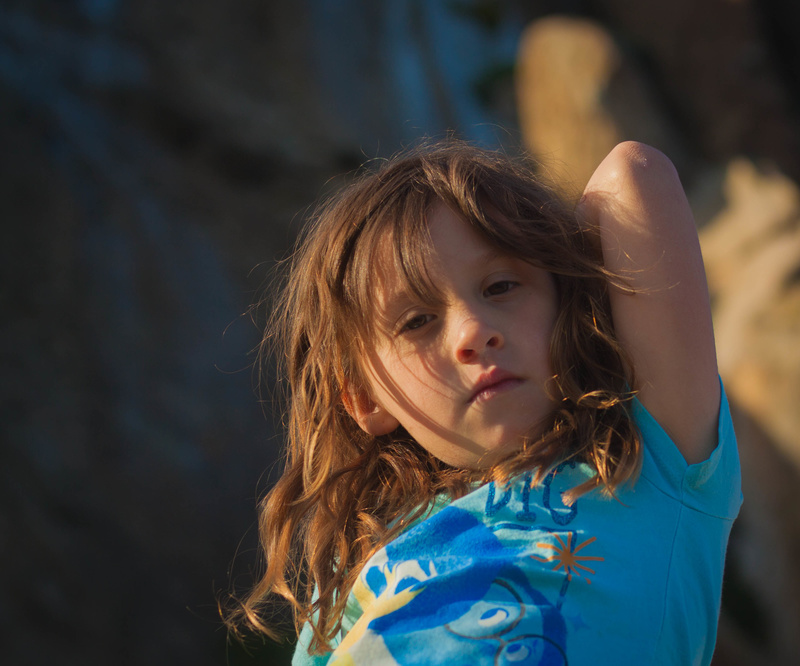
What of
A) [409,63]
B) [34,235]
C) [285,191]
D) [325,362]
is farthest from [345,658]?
[409,63]

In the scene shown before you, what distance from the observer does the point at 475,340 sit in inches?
45.3

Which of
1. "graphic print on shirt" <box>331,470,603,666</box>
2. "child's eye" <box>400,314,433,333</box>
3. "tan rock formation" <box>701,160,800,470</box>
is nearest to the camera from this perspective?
"graphic print on shirt" <box>331,470,603,666</box>

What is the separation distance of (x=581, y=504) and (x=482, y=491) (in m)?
0.16

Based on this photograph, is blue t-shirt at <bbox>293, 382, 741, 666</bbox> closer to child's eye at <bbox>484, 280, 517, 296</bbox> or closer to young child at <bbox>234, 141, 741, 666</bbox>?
young child at <bbox>234, 141, 741, 666</bbox>

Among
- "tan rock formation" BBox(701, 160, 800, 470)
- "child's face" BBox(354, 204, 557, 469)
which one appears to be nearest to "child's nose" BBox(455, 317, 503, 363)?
"child's face" BBox(354, 204, 557, 469)

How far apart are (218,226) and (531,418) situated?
188 inches

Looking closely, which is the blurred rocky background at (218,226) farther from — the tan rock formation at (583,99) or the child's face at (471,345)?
the child's face at (471,345)

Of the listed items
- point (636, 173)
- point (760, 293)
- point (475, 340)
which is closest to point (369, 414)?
point (475, 340)

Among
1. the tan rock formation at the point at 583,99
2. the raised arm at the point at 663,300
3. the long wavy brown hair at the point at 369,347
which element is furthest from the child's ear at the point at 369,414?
the tan rock formation at the point at 583,99

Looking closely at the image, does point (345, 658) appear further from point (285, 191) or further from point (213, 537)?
point (285, 191)

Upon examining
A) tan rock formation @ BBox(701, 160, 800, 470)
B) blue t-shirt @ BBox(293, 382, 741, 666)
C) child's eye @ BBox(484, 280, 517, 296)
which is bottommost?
tan rock formation @ BBox(701, 160, 800, 470)

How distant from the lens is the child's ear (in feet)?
4.83

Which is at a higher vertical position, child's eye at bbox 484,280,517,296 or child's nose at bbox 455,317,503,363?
child's eye at bbox 484,280,517,296

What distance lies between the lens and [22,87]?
182 inches
